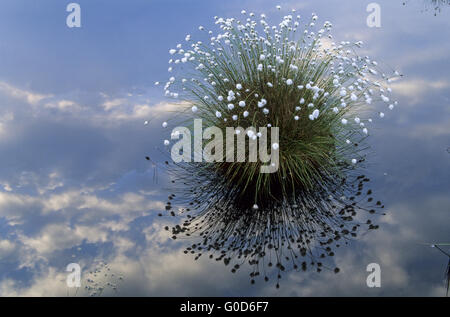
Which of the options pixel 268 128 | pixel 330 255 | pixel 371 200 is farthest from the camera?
pixel 268 128

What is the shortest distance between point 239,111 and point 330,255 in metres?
1.88

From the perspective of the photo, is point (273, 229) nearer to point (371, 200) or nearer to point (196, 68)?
point (371, 200)

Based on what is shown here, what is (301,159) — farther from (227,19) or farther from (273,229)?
(227,19)

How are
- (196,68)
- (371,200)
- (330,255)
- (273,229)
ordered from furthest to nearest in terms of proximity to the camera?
1. (196,68)
2. (371,200)
3. (273,229)
4. (330,255)

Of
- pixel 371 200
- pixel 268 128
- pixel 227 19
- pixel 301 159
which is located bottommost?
pixel 371 200

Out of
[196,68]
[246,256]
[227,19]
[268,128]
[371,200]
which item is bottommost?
[246,256]

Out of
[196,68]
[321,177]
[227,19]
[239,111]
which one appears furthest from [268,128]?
[227,19]

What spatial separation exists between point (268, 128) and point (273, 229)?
1.20 metres

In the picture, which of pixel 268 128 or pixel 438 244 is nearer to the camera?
pixel 438 244

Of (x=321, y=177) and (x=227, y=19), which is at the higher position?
(x=227, y=19)

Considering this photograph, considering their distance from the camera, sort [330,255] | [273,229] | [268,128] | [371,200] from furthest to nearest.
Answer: [268,128] < [371,200] < [273,229] < [330,255]

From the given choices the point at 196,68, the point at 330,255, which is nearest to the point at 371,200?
the point at 330,255

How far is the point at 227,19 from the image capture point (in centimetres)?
509

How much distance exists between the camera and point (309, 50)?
506cm
